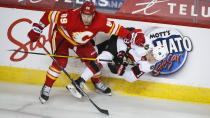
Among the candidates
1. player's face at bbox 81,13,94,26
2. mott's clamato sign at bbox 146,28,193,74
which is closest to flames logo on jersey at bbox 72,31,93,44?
player's face at bbox 81,13,94,26

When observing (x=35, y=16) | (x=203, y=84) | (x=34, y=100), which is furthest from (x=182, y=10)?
(x=34, y=100)

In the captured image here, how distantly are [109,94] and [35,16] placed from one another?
3.88 ft

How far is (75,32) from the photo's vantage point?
319 cm

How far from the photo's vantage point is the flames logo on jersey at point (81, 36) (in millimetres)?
3197

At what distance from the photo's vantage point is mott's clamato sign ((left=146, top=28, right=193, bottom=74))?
3740 mm

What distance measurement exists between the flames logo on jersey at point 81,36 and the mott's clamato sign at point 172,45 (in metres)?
0.80

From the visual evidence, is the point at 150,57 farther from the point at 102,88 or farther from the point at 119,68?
the point at 102,88

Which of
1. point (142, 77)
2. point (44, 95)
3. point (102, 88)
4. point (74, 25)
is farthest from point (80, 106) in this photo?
point (142, 77)

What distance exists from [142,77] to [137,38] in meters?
0.61

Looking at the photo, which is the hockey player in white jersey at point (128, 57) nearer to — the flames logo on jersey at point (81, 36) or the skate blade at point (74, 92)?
the skate blade at point (74, 92)

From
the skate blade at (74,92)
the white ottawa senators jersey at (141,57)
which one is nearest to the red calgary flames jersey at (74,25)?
the white ottawa senators jersey at (141,57)

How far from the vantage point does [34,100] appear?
10.7ft

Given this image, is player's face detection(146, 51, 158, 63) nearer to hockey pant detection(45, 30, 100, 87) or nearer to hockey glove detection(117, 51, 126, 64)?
hockey glove detection(117, 51, 126, 64)

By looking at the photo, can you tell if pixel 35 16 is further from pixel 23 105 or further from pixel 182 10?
pixel 182 10
